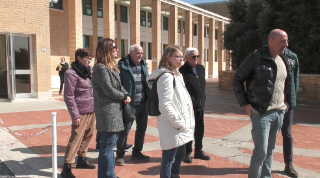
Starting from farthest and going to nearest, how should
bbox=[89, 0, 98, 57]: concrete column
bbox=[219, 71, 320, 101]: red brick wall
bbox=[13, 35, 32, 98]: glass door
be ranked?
bbox=[89, 0, 98, 57]: concrete column, bbox=[219, 71, 320, 101]: red brick wall, bbox=[13, 35, 32, 98]: glass door

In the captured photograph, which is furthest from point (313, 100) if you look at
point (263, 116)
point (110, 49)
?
point (110, 49)

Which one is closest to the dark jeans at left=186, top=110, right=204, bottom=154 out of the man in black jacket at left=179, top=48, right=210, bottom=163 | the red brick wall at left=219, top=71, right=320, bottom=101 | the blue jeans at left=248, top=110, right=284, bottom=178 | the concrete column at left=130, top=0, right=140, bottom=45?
the man in black jacket at left=179, top=48, right=210, bottom=163

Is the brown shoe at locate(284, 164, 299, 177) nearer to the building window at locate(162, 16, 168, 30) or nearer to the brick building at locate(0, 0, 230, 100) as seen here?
the brick building at locate(0, 0, 230, 100)

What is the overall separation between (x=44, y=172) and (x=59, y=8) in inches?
685

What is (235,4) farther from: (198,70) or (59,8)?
(198,70)

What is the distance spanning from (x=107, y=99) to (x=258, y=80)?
183 cm

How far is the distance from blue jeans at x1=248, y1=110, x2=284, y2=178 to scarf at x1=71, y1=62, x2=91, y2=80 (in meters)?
2.37

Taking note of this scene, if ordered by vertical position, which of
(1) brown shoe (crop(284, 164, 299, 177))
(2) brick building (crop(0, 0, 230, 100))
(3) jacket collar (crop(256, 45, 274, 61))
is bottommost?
(1) brown shoe (crop(284, 164, 299, 177))

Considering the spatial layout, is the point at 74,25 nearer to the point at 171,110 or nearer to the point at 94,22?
the point at 94,22

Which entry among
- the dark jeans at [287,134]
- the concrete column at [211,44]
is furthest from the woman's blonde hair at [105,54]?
the concrete column at [211,44]

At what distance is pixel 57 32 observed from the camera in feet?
63.8

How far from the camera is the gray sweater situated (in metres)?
3.58

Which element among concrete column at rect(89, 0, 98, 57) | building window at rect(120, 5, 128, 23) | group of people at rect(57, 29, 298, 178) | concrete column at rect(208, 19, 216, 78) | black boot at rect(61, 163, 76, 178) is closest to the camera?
group of people at rect(57, 29, 298, 178)

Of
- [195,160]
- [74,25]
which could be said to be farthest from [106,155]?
[74,25]
